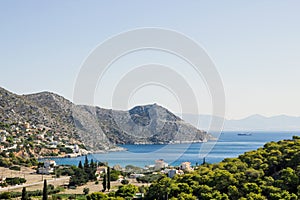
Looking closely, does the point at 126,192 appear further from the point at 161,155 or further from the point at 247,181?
the point at 161,155

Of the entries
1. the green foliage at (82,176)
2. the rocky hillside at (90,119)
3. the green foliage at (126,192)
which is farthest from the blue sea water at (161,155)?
the green foliage at (126,192)

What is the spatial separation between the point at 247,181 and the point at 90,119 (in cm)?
4012

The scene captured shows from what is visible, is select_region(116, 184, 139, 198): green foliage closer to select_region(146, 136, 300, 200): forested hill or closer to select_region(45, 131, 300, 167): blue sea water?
select_region(146, 136, 300, 200): forested hill

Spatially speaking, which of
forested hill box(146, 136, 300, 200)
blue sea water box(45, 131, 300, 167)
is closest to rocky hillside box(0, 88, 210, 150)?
blue sea water box(45, 131, 300, 167)

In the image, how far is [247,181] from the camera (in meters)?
14.5

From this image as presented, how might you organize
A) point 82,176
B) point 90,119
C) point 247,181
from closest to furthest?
1. point 247,181
2. point 82,176
3. point 90,119

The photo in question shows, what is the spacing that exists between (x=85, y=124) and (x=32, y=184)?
2558 centimetres

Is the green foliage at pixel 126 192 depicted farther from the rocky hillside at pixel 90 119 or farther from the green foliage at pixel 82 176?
the rocky hillside at pixel 90 119

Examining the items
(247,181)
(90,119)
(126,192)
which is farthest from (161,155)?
(247,181)

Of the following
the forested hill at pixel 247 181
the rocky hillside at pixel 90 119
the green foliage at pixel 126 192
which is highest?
the rocky hillside at pixel 90 119

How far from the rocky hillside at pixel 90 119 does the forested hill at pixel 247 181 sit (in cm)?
2981

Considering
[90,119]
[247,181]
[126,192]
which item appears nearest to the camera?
[247,181]

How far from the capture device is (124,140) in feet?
252

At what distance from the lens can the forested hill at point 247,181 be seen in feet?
44.7
